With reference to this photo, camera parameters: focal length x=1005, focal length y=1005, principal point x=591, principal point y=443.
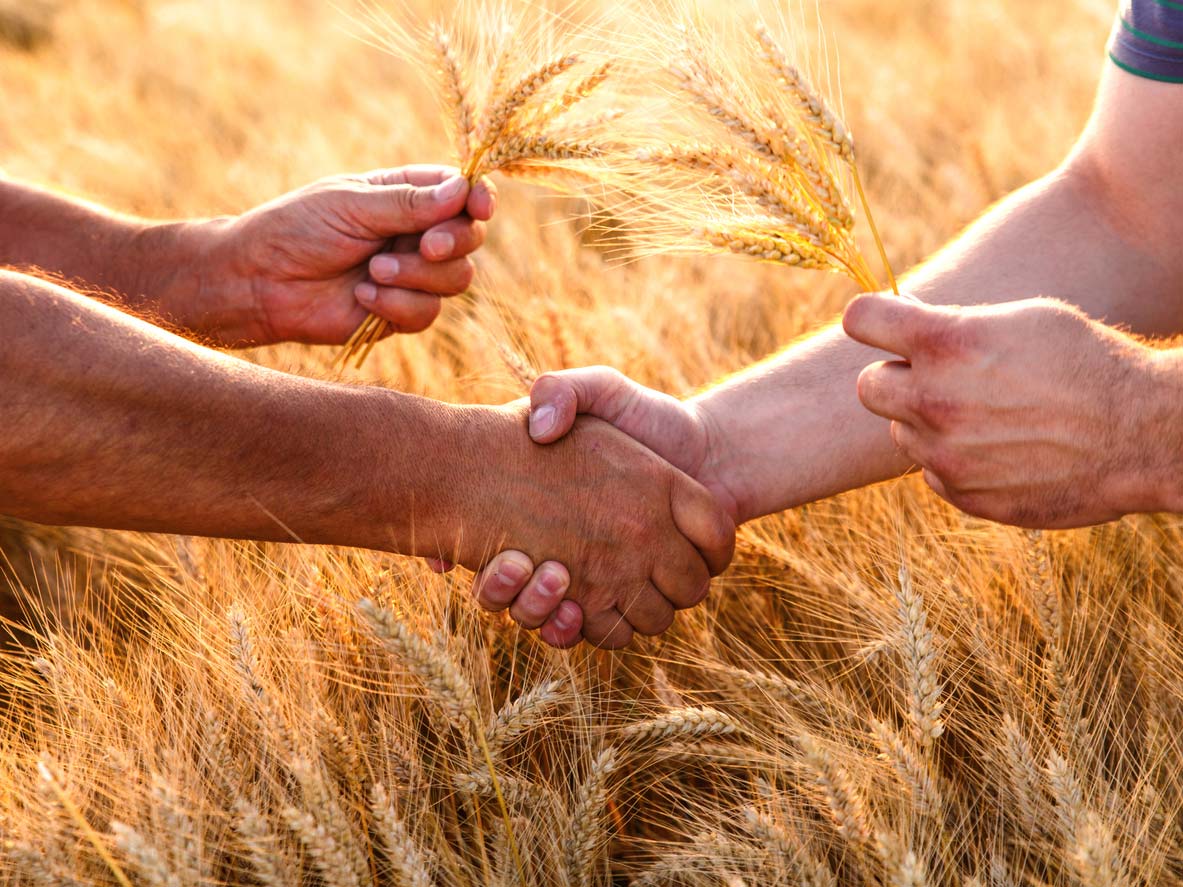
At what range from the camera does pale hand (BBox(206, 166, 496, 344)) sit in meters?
2.08

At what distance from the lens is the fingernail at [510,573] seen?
172 centimetres

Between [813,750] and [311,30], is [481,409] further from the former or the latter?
[311,30]

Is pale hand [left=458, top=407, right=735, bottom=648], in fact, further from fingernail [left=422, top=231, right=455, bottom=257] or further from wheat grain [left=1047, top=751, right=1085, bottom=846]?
wheat grain [left=1047, top=751, right=1085, bottom=846]

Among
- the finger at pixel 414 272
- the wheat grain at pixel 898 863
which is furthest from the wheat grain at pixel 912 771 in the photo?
the finger at pixel 414 272

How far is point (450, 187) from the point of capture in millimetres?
1999

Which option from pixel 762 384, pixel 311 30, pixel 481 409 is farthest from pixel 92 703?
pixel 311 30

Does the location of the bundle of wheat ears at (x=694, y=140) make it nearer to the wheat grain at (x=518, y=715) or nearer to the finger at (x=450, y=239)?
the finger at (x=450, y=239)

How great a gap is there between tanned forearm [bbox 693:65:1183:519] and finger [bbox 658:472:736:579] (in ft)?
0.49

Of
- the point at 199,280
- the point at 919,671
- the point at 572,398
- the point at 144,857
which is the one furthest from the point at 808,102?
the point at 199,280

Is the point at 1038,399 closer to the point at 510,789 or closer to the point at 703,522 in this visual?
the point at 703,522

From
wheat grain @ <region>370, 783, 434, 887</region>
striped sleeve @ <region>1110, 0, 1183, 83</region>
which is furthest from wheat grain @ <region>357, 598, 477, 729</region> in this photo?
striped sleeve @ <region>1110, 0, 1183, 83</region>

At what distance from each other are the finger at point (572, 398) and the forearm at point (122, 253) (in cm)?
88

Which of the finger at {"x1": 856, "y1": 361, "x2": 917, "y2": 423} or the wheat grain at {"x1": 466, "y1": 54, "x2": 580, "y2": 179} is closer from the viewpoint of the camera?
the finger at {"x1": 856, "y1": 361, "x2": 917, "y2": 423}

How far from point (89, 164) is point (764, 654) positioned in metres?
3.59
